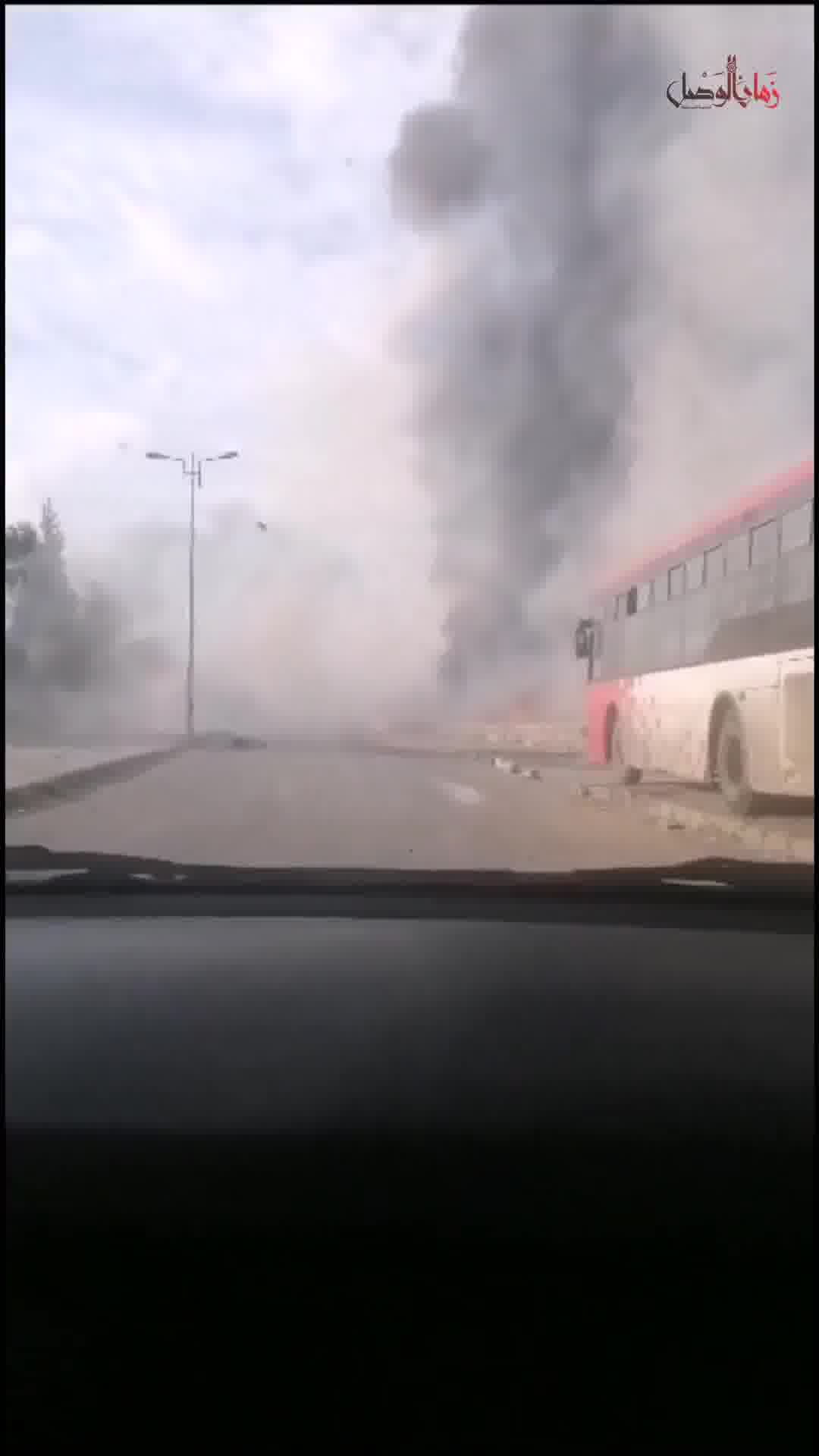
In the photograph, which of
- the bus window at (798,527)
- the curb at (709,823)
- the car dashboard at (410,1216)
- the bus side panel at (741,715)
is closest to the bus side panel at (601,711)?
the bus side panel at (741,715)

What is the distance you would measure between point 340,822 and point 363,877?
121 centimetres

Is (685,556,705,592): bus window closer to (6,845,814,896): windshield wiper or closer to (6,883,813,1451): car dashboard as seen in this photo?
(6,845,814,896): windshield wiper

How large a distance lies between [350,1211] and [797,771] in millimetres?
4349

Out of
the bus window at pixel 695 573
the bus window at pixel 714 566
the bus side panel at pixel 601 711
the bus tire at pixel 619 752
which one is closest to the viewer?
the bus window at pixel 714 566

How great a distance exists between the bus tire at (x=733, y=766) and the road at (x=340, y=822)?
274 mm

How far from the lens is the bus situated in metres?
6.98

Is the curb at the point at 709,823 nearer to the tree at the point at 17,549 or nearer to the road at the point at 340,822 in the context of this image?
the road at the point at 340,822

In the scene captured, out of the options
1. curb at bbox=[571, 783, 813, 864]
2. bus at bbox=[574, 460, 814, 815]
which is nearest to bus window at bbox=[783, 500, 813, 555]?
bus at bbox=[574, 460, 814, 815]

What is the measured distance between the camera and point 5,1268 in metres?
2.74

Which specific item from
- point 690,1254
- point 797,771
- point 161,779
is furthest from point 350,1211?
point 161,779

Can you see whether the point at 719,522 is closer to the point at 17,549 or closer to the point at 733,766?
the point at 733,766

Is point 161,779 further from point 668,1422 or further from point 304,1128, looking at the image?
point 668,1422

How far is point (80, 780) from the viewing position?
8445 millimetres

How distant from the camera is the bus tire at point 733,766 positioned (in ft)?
22.9
